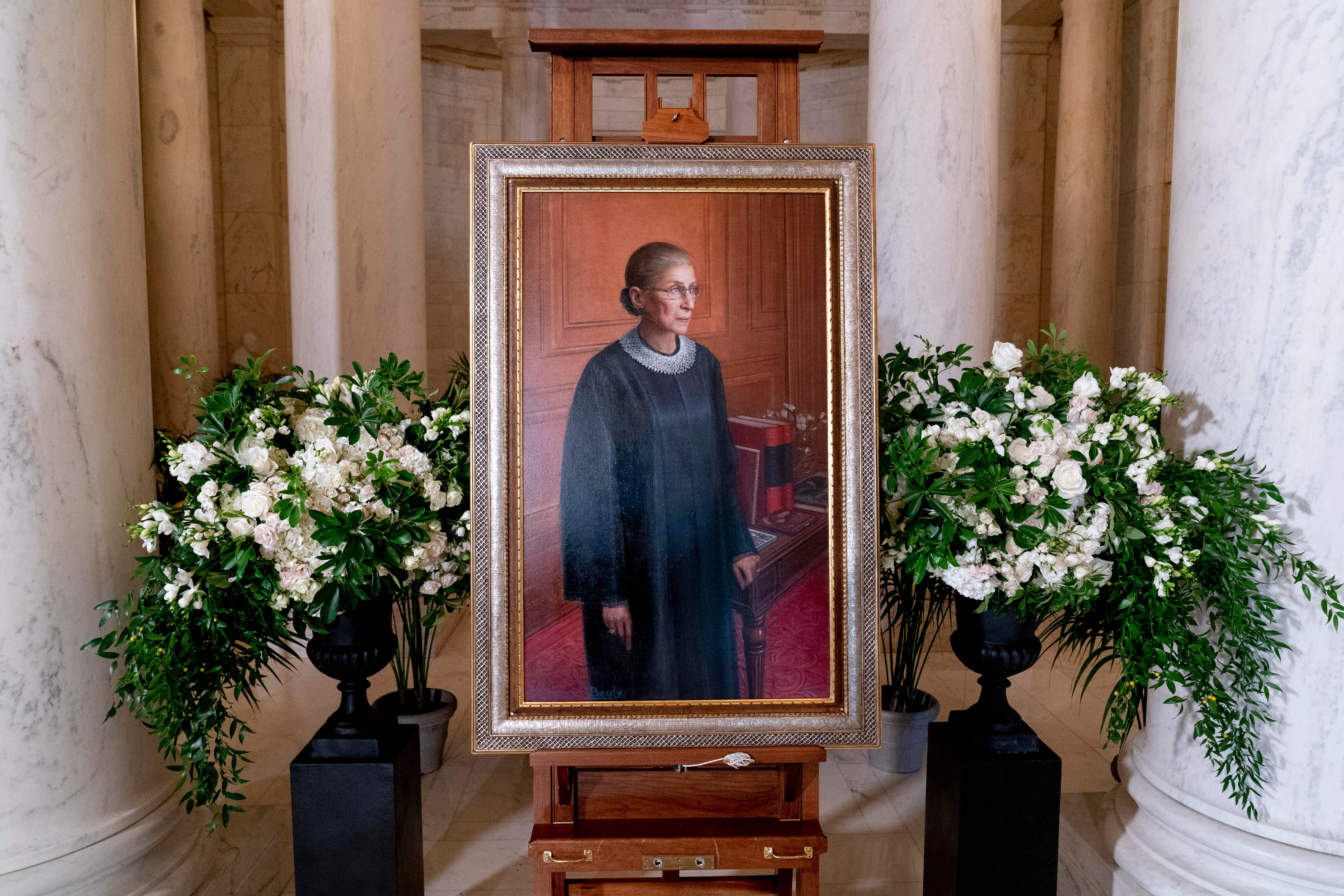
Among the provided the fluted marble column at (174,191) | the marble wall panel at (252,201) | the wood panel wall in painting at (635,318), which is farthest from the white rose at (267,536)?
the marble wall panel at (252,201)

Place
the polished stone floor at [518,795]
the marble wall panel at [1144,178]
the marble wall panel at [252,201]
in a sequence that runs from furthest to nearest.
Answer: the marble wall panel at [252,201] < the marble wall panel at [1144,178] < the polished stone floor at [518,795]

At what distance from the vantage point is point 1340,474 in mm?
2363

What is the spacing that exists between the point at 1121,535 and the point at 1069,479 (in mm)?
251

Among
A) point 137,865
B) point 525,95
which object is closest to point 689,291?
point 137,865

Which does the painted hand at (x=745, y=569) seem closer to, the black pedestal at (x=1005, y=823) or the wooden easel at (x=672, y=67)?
the black pedestal at (x=1005, y=823)

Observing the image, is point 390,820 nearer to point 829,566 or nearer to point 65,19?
point 829,566

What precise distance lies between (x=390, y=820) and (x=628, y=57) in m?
2.28

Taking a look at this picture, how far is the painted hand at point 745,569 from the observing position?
251 cm

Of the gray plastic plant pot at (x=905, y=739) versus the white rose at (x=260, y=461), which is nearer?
the white rose at (x=260, y=461)

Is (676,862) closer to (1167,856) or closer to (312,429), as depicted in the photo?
(1167,856)

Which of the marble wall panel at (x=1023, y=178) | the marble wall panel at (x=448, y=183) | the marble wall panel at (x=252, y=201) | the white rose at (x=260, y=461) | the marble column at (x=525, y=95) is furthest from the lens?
the marble wall panel at (x=448, y=183)

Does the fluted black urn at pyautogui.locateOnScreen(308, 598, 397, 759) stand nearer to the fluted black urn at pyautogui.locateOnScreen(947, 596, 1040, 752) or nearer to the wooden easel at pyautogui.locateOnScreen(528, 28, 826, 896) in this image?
the wooden easel at pyautogui.locateOnScreen(528, 28, 826, 896)

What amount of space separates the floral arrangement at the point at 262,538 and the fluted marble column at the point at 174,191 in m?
5.67

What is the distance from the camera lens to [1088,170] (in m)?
8.76
